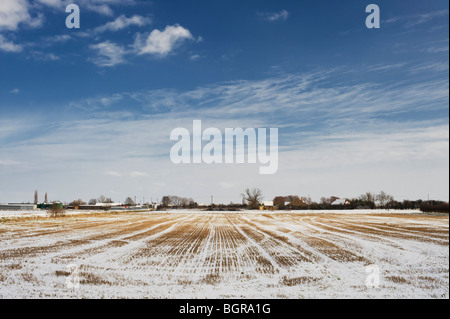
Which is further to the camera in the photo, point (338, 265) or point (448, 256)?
point (448, 256)

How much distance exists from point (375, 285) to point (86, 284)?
11898mm

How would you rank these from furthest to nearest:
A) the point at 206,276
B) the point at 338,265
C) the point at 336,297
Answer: the point at 338,265, the point at 206,276, the point at 336,297

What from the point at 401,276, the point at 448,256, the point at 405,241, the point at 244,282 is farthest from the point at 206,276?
the point at 405,241

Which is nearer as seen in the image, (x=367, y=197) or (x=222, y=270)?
(x=222, y=270)

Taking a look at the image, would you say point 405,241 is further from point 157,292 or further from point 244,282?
point 157,292

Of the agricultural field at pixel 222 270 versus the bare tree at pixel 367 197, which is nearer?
the agricultural field at pixel 222 270

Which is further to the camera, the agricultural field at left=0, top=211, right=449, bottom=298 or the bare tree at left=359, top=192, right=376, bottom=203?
the bare tree at left=359, top=192, right=376, bottom=203

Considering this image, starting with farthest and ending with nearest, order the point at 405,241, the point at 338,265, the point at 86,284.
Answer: the point at 405,241 → the point at 338,265 → the point at 86,284

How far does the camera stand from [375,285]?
13992 millimetres

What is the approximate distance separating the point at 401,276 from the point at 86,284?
14.0 meters
